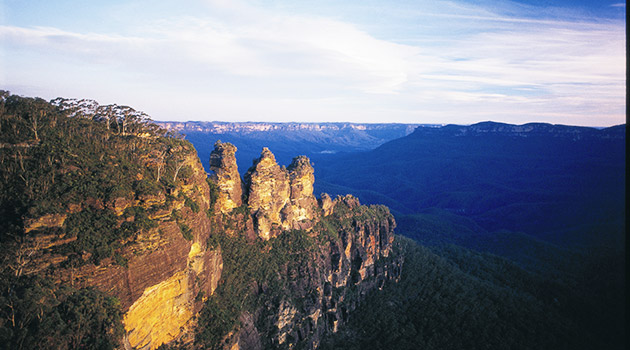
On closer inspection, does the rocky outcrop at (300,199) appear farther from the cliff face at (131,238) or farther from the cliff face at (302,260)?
the cliff face at (131,238)

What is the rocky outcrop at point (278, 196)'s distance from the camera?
161ft

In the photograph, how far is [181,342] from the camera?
3052 cm

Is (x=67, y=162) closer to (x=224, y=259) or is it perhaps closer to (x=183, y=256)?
(x=183, y=256)

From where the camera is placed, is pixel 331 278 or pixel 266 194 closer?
pixel 266 194

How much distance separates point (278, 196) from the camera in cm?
5172

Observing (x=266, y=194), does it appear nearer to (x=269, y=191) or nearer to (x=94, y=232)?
(x=269, y=191)

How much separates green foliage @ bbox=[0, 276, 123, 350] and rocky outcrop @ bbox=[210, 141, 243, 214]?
23.8 m

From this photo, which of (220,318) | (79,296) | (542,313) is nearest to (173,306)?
(220,318)

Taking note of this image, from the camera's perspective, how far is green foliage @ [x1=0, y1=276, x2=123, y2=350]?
18062 mm

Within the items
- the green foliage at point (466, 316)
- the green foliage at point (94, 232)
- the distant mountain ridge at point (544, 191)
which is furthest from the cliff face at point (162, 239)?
the distant mountain ridge at point (544, 191)

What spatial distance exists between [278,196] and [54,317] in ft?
112

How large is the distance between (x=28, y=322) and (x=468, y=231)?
431 feet

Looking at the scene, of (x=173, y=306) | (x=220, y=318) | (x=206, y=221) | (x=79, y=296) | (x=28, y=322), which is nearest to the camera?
(x=28, y=322)

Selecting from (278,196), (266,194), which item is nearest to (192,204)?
(266,194)
